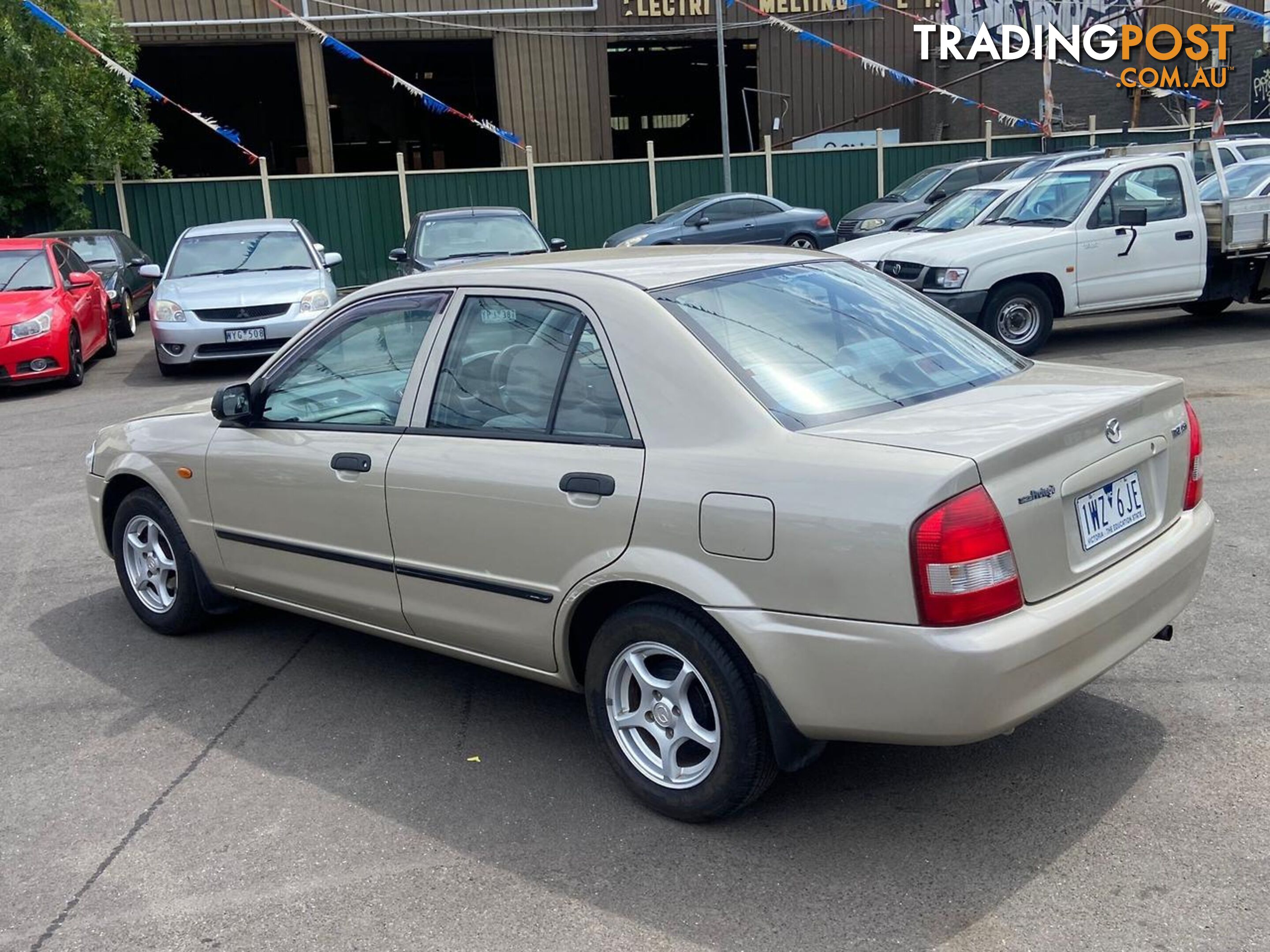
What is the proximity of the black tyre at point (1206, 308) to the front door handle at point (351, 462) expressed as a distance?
11.8 meters

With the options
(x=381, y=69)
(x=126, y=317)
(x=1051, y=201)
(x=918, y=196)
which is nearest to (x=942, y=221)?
(x=1051, y=201)

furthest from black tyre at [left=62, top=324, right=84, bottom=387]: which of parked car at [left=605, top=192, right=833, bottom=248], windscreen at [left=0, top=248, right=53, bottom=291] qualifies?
parked car at [left=605, top=192, right=833, bottom=248]

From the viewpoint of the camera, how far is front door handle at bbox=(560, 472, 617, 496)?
354 cm

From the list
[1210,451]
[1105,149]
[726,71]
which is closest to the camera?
[1210,451]

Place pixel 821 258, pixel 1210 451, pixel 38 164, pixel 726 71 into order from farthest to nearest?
pixel 726 71 → pixel 38 164 → pixel 1210 451 → pixel 821 258

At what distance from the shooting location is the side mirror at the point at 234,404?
4.65m

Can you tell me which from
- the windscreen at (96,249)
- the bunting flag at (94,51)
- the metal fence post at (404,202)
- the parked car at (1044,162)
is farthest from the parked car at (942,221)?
the metal fence post at (404,202)

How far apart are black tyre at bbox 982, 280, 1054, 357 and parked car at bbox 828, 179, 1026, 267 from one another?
1.09 metres

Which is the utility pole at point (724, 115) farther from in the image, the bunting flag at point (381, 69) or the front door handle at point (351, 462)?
the front door handle at point (351, 462)

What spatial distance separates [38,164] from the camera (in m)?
19.9

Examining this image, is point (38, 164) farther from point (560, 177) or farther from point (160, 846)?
point (160, 846)

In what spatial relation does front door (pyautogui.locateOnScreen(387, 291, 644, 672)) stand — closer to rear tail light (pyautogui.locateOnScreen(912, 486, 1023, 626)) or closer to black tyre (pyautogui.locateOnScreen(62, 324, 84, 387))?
rear tail light (pyautogui.locateOnScreen(912, 486, 1023, 626))

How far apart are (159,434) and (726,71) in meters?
31.0

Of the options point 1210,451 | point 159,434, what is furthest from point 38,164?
point 1210,451
